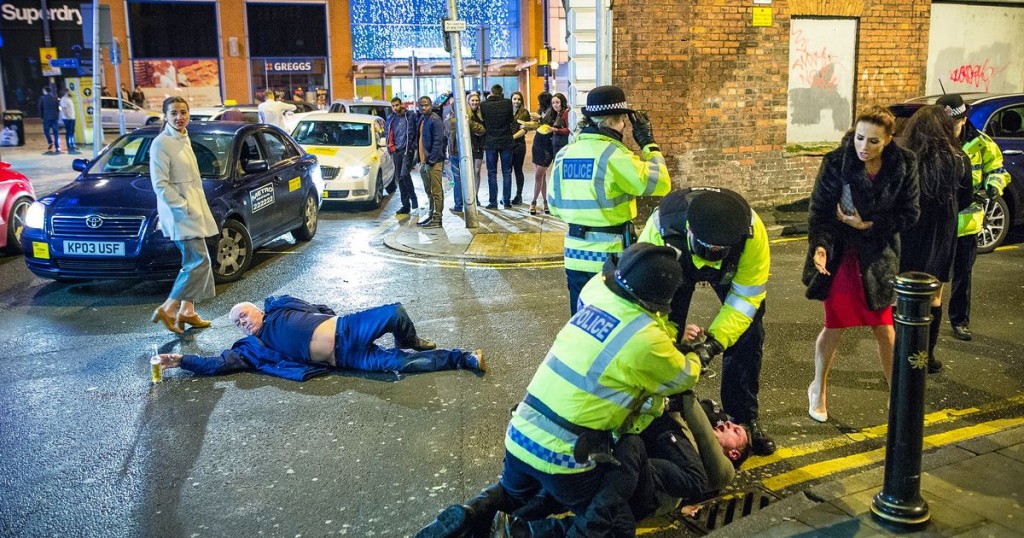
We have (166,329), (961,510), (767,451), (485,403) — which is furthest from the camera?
(166,329)

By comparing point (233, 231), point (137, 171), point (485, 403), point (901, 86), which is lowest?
point (485, 403)

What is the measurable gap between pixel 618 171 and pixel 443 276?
4.70 m

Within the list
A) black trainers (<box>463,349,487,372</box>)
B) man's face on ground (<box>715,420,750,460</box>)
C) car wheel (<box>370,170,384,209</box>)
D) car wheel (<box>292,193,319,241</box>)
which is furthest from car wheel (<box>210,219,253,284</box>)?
man's face on ground (<box>715,420,750,460</box>)

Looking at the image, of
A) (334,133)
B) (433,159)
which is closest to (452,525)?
(433,159)

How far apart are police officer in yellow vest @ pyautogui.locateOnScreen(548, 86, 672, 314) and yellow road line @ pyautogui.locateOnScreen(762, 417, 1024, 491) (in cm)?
154

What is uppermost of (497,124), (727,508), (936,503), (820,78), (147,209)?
→ (820,78)

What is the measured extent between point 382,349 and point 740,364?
266 centimetres

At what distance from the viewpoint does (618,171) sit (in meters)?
4.89

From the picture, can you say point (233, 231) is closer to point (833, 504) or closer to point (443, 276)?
point (443, 276)

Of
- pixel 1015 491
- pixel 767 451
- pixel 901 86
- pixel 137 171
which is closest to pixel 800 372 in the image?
pixel 767 451

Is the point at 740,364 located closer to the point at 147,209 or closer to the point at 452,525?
the point at 452,525

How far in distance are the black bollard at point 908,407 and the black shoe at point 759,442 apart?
91 cm

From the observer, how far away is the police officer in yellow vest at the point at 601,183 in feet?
16.1

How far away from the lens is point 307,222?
11445mm
